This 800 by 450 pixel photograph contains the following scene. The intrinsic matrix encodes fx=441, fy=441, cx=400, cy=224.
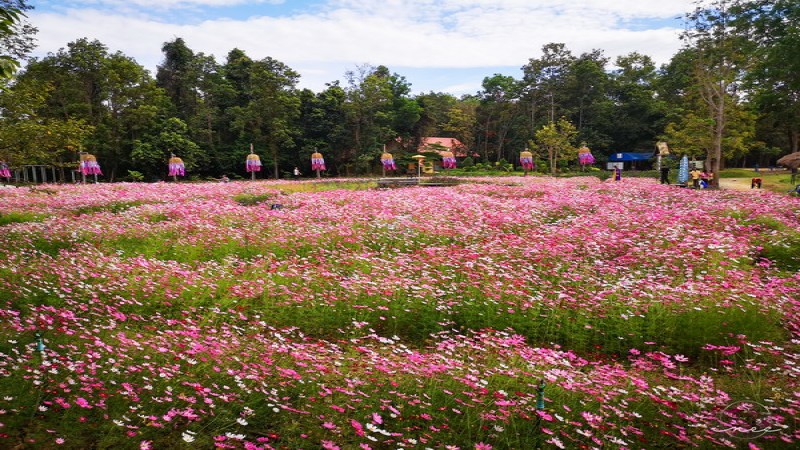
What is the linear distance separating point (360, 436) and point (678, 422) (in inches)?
97.4

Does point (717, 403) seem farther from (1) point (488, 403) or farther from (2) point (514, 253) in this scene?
(2) point (514, 253)

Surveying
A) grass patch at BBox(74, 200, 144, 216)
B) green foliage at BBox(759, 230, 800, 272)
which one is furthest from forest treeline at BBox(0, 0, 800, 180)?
green foliage at BBox(759, 230, 800, 272)

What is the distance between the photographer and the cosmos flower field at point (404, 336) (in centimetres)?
304

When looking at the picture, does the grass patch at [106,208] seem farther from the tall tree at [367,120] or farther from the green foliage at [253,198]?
the tall tree at [367,120]

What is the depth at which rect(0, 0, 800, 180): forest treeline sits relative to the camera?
25.9 m

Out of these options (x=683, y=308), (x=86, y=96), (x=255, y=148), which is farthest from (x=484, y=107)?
(x=683, y=308)

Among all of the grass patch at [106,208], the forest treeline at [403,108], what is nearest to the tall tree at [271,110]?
the forest treeline at [403,108]

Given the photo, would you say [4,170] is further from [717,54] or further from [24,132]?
[717,54]

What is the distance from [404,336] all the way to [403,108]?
46.4m

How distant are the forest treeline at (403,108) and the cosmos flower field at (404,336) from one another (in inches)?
700

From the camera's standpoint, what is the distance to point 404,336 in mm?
5141

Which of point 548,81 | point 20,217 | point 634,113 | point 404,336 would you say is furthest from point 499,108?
point 404,336

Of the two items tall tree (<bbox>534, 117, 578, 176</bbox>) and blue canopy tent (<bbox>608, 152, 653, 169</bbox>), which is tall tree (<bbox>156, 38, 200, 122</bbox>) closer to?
tall tree (<bbox>534, 117, 578, 176</bbox>)

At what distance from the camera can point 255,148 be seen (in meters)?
42.9
